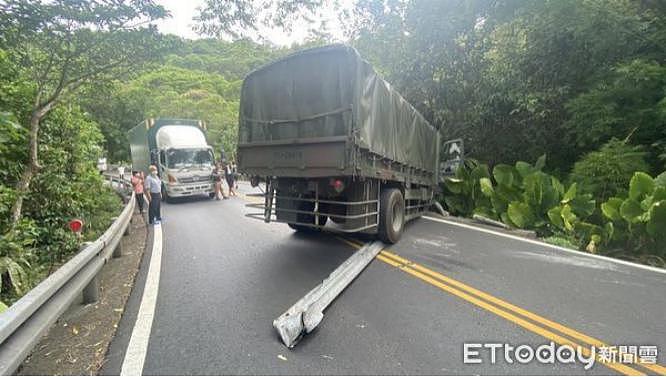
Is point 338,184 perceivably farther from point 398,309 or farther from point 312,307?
point 312,307

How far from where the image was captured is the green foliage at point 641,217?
19.3 ft

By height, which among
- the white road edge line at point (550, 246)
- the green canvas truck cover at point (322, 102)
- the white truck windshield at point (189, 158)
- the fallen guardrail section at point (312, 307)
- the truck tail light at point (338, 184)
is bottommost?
the white road edge line at point (550, 246)

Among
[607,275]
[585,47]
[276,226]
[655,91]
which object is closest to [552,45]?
[585,47]

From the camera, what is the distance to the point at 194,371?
8.75 ft

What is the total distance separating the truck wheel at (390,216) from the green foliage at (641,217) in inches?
152

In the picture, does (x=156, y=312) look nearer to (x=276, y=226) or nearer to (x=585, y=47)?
(x=276, y=226)

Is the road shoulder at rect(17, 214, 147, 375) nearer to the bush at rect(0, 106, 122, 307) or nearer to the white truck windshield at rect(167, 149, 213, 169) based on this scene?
the bush at rect(0, 106, 122, 307)

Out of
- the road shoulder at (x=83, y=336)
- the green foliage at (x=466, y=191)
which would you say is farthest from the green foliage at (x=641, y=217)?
the road shoulder at (x=83, y=336)

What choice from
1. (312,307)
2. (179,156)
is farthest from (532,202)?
(179,156)

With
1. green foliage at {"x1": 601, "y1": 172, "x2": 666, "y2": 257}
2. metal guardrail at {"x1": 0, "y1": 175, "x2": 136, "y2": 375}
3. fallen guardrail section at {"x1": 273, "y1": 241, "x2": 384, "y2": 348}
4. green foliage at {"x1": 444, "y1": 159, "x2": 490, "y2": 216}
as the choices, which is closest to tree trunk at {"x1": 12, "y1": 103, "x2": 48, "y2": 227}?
metal guardrail at {"x1": 0, "y1": 175, "x2": 136, "y2": 375}

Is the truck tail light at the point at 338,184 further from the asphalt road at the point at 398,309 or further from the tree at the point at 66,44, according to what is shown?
the tree at the point at 66,44

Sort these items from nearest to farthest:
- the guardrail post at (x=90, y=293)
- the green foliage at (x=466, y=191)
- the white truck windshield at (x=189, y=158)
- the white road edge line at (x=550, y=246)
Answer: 1. the guardrail post at (x=90, y=293)
2. the white road edge line at (x=550, y=246)
3. the green foliage at (x=466, y=191)
4. the white truck windshield at (x=189, y=158)

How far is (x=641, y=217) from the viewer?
19.9ft

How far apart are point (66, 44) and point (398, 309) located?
26.0 ft
